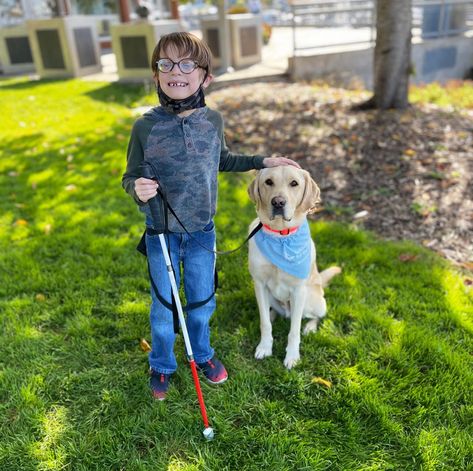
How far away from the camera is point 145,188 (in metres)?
2.42

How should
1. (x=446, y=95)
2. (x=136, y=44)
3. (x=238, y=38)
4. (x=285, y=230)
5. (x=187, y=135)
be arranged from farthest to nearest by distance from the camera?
(x=238, y=38)
(x=136, y=44)
(x=446, y=95)
(x=285, y=230)
(x=187, y=135)

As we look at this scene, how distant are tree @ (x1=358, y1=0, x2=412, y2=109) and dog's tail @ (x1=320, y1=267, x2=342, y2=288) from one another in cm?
465

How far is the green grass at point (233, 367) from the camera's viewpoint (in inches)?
103

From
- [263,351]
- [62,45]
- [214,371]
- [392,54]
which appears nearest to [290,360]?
[263,351]

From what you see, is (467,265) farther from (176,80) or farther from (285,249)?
(176,80)

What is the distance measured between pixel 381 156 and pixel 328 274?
2919 millimetres

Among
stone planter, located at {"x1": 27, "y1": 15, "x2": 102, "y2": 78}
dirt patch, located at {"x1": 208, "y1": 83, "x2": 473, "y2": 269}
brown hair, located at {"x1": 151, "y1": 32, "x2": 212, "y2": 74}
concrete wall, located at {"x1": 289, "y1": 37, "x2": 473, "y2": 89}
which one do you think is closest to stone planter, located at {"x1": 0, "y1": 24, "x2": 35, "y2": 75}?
stone planter, located at {"x1": 27, "y1": 15, "x2": 102, "y2": 78}

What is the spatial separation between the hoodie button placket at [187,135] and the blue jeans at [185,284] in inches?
21.0

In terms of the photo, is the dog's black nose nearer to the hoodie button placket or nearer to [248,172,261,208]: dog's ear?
[248,172,261,208]: dog's ear

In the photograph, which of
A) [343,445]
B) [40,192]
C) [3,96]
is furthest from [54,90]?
[343,445]

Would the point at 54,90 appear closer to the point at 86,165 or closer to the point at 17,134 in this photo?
the point at 17,134

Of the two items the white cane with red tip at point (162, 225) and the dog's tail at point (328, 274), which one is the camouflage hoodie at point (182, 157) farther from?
the dog's tail at point (328, 274)

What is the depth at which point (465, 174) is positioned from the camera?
5664mm

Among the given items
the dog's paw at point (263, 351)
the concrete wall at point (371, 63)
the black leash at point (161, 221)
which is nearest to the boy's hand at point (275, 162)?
the black leash at point (161, 221)
